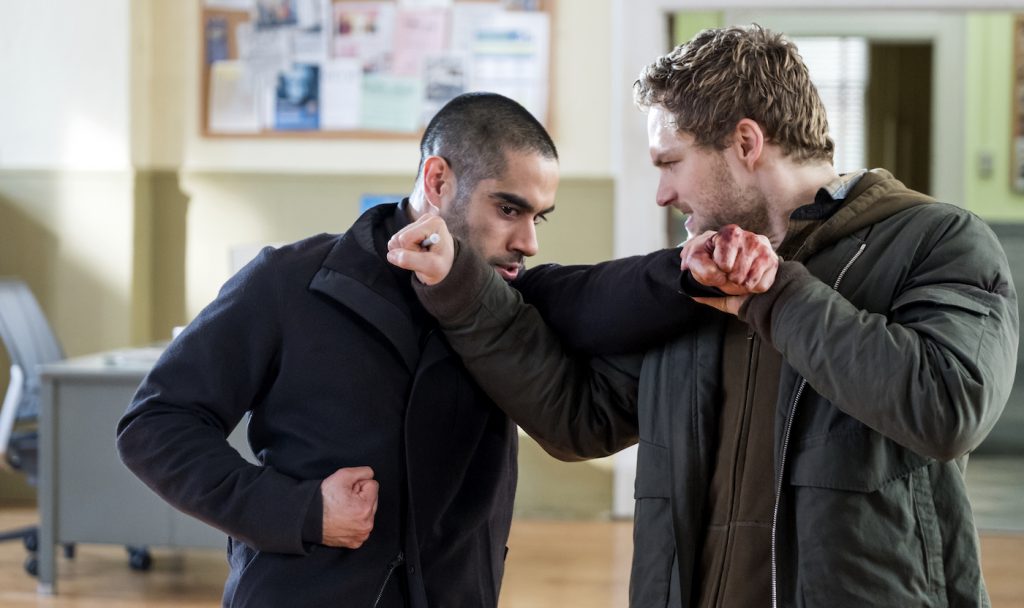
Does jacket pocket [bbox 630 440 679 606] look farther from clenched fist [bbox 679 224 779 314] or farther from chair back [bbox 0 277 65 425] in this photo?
chair back [bbox 0 277 65 425]

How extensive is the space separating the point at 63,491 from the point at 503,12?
2.60 meters

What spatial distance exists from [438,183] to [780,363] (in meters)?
0.53

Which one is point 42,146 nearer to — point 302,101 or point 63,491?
point 302,101

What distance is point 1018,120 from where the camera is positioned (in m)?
7.23

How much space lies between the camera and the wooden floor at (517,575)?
403cm

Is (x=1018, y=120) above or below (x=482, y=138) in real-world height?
above

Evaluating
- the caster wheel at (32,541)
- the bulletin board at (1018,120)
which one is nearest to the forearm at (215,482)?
the caster wheel at (32,541)

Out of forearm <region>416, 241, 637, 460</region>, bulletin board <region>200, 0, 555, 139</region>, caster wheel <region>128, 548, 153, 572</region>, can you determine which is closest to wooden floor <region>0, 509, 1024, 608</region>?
caster wheel <region>128, 548, 153, 572</region>

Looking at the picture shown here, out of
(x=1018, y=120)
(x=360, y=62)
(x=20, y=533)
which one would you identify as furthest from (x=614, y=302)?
(x=1018, y=120)

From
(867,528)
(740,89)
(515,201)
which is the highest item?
(740,89)

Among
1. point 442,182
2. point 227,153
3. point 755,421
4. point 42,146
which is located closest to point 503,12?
point 227,153

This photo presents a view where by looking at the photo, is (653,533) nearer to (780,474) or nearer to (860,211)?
(780,474)

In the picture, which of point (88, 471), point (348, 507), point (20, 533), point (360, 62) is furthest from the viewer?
point (360, 62)

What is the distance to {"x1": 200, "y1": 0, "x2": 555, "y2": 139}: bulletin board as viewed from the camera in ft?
17.4
